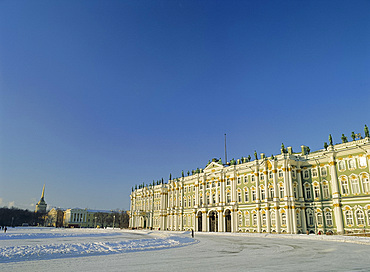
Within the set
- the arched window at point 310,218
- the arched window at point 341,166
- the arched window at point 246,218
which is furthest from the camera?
the arched window at point 246,218

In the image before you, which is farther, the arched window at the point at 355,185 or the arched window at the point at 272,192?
the arched window at the point at 272,192

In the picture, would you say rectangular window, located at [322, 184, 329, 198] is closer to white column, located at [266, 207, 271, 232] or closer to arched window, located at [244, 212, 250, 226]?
white column, located at [266, 207, 271, 232]

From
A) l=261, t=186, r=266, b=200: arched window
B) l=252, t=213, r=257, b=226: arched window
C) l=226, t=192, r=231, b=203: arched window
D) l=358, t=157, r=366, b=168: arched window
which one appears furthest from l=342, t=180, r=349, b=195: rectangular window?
l=226, t=192, r=231, b=203: arched window

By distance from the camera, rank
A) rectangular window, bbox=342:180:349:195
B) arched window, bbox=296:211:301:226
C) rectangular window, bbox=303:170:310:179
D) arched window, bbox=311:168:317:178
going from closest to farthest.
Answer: rectangular window, bbox=342:180:349:195
arched window, bbox=296:211:301:226
arched window, bbox=311:168:317:178
rectangular window, bbox=303:170:310:179

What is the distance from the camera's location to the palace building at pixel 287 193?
4684 centimetres

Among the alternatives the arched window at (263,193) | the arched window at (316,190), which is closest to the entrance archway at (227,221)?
the arched window at (263,193)

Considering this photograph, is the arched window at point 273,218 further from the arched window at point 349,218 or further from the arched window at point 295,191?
the arched window at point 349,218

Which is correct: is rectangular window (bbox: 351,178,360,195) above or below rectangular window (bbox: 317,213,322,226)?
above

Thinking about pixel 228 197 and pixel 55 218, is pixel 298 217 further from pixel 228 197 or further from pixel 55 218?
pixel 55 218

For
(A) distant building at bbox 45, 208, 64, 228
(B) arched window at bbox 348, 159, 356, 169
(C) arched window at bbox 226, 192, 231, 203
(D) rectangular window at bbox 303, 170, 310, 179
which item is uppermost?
(B) arched window at bbox 348, 159, 356, 169

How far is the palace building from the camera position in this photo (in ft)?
154

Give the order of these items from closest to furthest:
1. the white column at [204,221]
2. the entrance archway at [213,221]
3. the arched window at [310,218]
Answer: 1. the arched window at [310,218]
2. the entrance archway at [213,221]
3. the white column at [204,221]

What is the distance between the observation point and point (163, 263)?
1489 cm

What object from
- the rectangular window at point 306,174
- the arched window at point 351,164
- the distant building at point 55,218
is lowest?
the distant building at point 55,218
